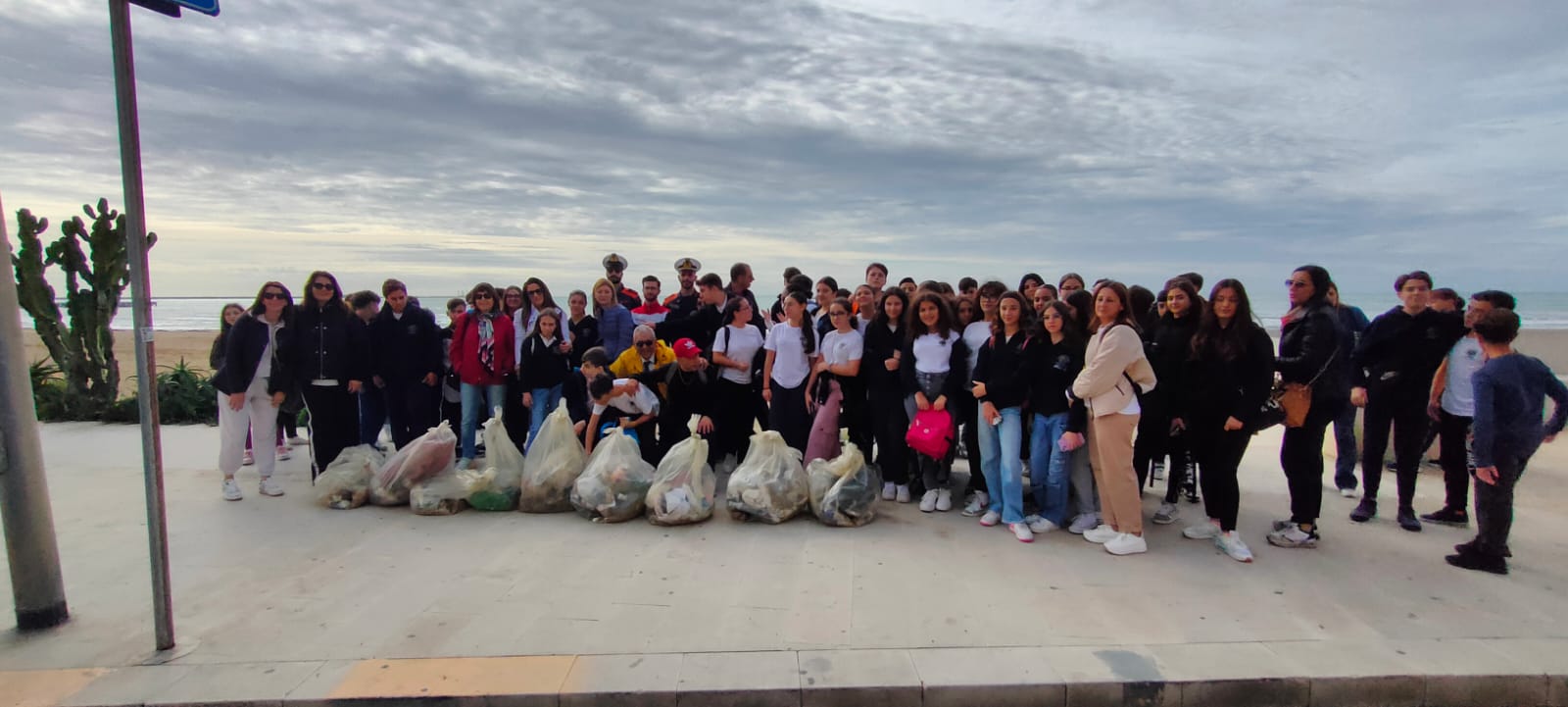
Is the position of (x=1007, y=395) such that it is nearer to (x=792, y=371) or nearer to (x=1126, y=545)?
(x=1126, y=545)

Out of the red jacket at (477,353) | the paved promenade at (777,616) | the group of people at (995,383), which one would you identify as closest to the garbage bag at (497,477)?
the paved promenade at (777,616)

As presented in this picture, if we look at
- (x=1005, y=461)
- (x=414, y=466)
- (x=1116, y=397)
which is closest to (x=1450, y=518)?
(x=1116, y=397)

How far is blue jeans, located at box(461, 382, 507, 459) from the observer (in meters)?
6.95

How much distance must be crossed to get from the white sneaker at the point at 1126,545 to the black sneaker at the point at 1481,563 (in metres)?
1.68

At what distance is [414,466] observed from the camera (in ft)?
18.6

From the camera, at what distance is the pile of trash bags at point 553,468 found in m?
5.55

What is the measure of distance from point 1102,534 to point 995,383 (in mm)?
1143

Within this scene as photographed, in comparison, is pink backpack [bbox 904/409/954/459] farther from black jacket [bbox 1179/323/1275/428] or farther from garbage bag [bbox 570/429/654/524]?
garbage bag [bbox 570/429/654/524]

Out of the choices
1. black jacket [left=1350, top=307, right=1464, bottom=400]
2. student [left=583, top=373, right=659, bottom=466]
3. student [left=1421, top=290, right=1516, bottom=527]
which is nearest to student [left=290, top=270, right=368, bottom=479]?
student [left=583, top=373, right=659, bottom=466]

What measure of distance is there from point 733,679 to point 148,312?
2.77 metres

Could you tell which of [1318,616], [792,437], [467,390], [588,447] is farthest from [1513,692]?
[467,390]

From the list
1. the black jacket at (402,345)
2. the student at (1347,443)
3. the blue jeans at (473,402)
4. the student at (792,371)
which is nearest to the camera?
the student at (1347,443)

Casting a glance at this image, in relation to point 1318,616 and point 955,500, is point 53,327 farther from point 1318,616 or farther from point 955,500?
point 1318,616

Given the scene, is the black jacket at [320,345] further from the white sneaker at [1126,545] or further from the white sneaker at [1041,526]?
the white sneaker at [1126,545]
